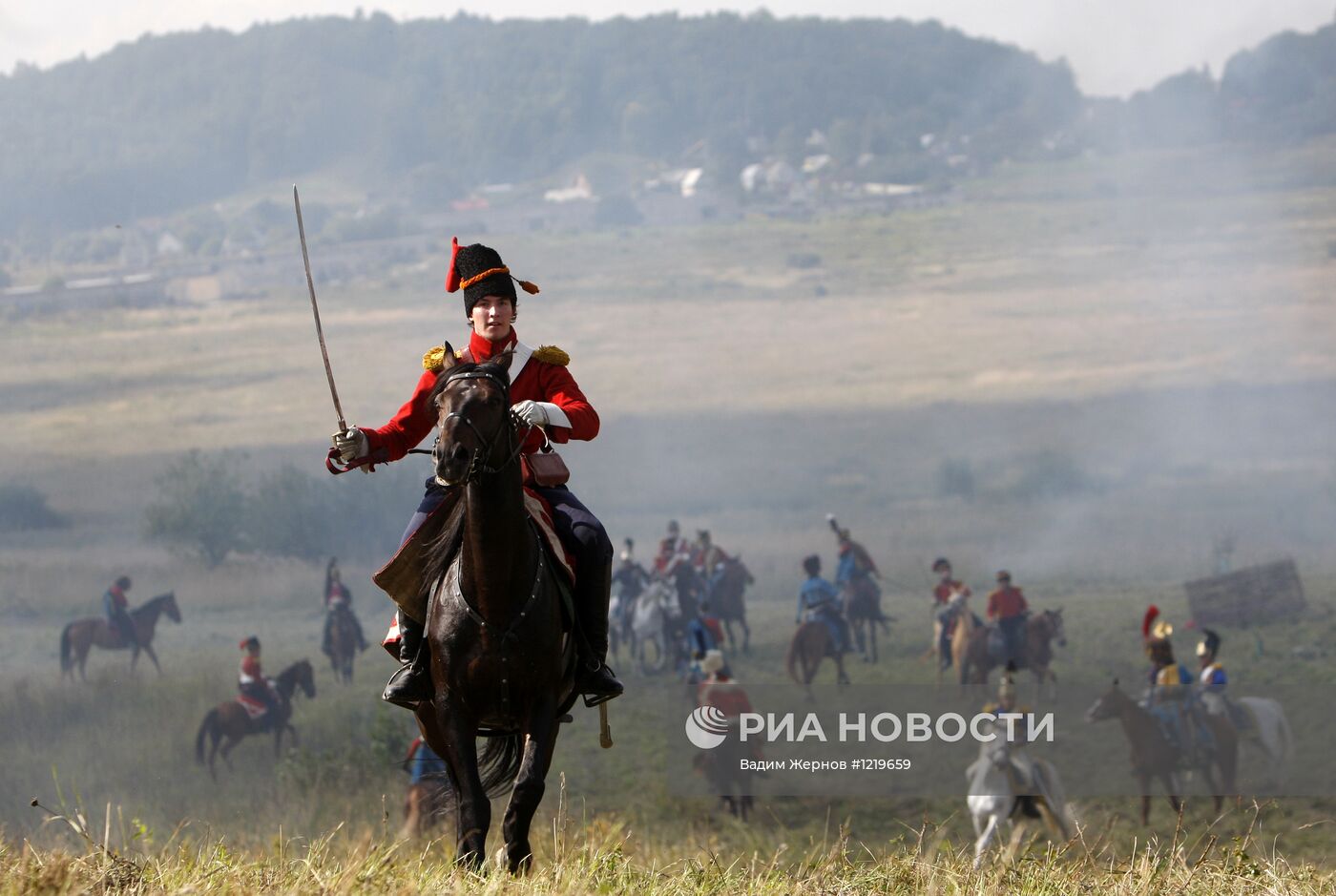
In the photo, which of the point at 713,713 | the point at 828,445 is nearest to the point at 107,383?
the point at 828,445

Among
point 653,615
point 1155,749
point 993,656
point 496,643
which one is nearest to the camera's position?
point 496,643

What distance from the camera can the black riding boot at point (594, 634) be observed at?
7711mm

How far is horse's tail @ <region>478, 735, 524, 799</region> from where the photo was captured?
327 inches

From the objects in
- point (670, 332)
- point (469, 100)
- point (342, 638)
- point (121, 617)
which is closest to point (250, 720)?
point (342, 638)

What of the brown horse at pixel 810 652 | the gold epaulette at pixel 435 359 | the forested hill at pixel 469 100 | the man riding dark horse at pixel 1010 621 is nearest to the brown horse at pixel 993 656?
the man riding dark horse at pixel 1010 621

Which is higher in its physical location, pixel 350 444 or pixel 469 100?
pixel 469 100

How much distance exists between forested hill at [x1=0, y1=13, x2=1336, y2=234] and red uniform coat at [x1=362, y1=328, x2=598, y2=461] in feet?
275

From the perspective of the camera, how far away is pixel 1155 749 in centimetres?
2175

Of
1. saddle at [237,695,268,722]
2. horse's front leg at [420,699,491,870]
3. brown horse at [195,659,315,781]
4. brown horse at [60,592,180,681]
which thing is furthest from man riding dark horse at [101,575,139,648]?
horse's front leg at [420,699,491,870]

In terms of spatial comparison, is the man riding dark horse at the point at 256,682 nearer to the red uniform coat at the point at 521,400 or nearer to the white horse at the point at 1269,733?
the white horse at the point at 1269,733

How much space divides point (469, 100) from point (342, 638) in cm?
8367

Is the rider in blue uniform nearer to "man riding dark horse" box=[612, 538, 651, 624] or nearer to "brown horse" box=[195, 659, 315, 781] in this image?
"man riding dark horse" box=[612, 538, 651, 624]

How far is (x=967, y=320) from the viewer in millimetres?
76500

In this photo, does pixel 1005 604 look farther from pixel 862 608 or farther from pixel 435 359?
pixel 435 359
